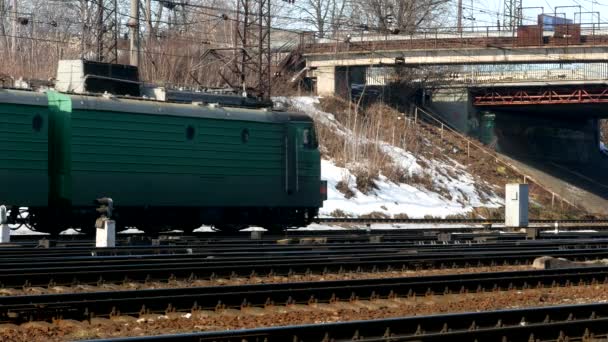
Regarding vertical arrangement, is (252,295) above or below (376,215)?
above

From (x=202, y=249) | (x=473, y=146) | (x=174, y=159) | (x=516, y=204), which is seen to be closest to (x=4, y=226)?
(x=202, y=249)

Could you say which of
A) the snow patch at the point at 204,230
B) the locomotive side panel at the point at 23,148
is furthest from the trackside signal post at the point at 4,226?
the snow patch at the point at 204,230

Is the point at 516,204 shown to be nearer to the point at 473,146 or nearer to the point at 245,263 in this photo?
the point at 245,263

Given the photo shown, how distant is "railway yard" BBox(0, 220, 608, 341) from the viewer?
12336 millimetres

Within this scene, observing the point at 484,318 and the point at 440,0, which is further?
the point at 440,0

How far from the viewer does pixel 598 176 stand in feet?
222

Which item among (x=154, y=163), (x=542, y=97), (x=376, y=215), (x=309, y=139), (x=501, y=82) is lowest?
(x=376, y=215)

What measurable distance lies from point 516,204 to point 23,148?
1935 centimetres

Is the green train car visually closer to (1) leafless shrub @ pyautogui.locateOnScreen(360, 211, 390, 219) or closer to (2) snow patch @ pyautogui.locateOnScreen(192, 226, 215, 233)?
(2) snow patch @ pyautogui.locateOnScreen(192, 226, 215, 233)

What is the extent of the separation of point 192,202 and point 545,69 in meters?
41.1

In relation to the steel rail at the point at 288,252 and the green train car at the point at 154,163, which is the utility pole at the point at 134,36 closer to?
the green train car at the point at 154,163

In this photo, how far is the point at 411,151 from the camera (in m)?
56.1

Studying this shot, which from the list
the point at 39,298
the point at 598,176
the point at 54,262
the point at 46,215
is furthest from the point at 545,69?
the point at 39,298

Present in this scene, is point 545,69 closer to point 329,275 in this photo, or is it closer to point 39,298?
point 329,275
